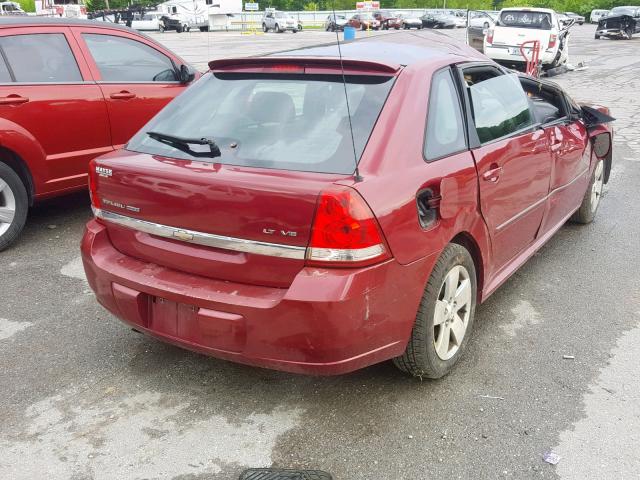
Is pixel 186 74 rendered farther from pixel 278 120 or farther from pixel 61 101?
pixel 278 120

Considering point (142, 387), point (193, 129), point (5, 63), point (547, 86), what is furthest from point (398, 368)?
point (5, 63)

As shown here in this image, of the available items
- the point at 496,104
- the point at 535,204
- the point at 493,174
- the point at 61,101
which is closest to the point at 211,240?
the point at 493,174

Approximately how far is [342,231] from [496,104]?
170 centimetres

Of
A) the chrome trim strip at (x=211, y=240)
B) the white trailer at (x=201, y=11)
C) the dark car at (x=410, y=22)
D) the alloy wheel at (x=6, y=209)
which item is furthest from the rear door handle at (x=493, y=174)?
the white trailer at (x=201, y=11)

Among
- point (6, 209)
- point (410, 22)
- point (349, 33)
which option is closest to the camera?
point (349, 33)

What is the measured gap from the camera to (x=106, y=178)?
3.11 meters

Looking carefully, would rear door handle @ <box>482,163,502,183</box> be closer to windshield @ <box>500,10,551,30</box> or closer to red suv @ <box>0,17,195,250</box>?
red suv @ <box>0,17,195,250</box>

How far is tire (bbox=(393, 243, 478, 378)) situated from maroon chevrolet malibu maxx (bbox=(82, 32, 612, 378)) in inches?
0.4

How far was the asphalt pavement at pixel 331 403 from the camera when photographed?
2684 millimetres

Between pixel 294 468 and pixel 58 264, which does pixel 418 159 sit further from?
pixel 58 264

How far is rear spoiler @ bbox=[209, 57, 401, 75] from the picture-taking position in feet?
9.95

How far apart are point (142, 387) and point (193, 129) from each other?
133 centimetres

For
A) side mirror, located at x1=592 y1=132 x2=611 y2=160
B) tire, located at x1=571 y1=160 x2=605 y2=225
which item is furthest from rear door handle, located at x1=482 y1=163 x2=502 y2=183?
tire, located at x1=571 y1=160 x2=605 y2=225

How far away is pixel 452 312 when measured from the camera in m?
3.22
